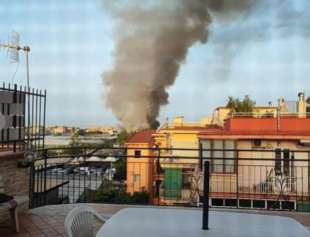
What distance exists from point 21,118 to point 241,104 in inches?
762

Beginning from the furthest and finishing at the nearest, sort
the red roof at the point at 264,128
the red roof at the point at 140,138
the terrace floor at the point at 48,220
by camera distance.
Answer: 1. the red roof at the point at 140,138
2. the red roof at the point at 264,128
3. the terrace floor at the point at 48,220

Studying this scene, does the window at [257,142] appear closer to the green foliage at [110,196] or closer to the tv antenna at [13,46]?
the green foliage at [110,196]

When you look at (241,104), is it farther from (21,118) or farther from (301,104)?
(21,118)

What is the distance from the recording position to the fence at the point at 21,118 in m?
4.22

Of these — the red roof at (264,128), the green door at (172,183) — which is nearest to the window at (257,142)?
the red roof at (264,128)

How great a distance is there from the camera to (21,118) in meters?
4.50

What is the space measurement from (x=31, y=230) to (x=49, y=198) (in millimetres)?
2024

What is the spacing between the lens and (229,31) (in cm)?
1555

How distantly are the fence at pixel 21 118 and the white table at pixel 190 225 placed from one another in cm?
249

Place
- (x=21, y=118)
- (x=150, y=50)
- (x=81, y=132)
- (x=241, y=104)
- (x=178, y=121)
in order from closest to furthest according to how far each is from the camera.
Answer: (x=21, y=118), (x=81, y=132), (x=178, y=121), (x=241, y=104), (x=150, y=50)

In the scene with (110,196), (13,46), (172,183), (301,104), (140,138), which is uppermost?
(13,46)

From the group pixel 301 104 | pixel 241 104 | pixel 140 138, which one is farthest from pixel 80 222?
pixel 241 104

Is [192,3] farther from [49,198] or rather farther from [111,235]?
[111,235]

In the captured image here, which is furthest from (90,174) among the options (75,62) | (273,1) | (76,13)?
(273,1)
